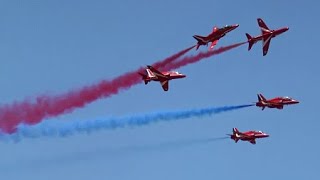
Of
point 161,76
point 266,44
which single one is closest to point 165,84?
point 161,76

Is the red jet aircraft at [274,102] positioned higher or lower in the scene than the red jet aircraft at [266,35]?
lower

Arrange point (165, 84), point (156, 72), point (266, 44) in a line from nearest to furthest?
point (156, 72) → point (165, 84) → point (266, 44)

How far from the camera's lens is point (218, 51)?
123625 mm

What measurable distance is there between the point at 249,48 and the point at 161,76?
53.8ft

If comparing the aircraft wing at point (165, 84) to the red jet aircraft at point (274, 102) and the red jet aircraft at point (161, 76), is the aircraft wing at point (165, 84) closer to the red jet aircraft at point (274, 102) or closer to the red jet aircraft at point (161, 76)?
the red jet aircraft at point (161, 76)

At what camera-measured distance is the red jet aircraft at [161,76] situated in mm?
119750

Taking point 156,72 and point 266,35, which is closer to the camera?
point 156,72

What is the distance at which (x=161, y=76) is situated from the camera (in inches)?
4815

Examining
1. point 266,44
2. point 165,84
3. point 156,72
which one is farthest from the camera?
point 266,44

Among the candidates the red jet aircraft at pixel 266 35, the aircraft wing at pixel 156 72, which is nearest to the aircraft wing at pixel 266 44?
the red jet aircraft at pixel 266 35

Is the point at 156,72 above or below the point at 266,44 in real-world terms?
below

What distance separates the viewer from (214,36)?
4946 inches

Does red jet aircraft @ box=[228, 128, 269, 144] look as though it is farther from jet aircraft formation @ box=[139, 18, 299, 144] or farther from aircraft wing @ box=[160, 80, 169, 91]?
aircraft wing @ box=[160, 80, 169, 91]

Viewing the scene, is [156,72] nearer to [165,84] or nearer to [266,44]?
[165,84]
